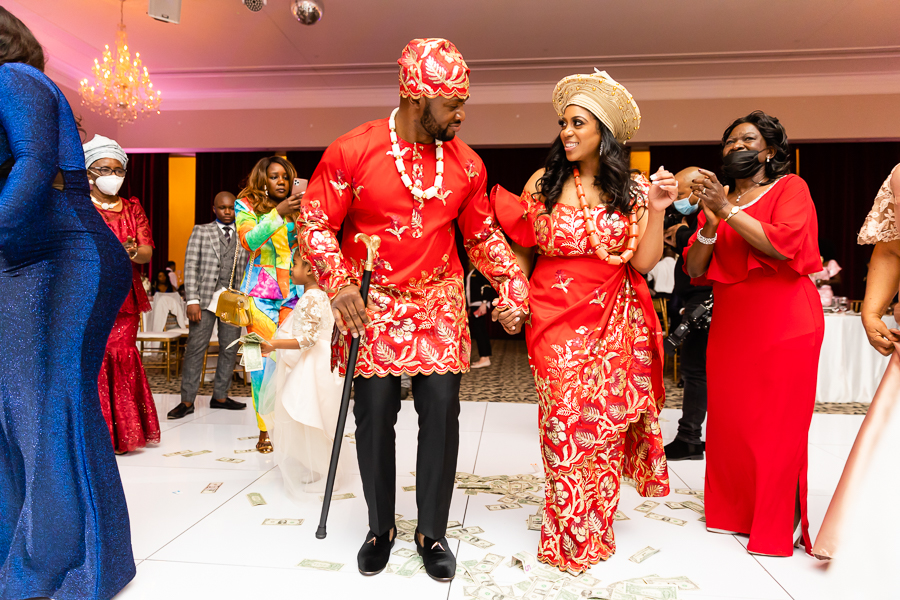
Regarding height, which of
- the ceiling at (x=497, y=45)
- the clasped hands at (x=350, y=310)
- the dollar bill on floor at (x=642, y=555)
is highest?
the ceiling at (x=497, y=45)

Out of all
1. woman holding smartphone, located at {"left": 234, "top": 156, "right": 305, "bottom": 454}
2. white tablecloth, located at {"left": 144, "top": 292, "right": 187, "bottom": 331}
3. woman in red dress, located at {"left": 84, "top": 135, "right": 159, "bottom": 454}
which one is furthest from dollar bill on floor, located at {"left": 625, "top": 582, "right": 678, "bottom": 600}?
white tablecloth, located at {"left": 144, "top": 292, "right": 187, "bottom": 331}

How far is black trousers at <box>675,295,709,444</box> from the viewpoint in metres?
3.43

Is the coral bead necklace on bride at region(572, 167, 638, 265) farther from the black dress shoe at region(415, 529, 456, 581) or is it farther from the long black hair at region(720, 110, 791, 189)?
the black dress shoe at region(415, 529, 456, 581)

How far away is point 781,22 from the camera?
21.8 ft

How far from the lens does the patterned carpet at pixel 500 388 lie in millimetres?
5328

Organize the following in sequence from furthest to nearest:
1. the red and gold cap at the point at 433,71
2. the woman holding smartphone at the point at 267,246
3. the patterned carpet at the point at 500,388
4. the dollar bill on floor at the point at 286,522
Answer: the patterned carpet at the point at 500,388, the woman holding smartphone at the point at 267,246, the dollar bill on floor at the point at 286,522, the red and gold cap at the point at 433,71

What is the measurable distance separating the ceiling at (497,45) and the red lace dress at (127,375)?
3.82 m

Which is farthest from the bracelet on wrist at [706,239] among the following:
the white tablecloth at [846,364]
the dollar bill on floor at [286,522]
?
the white tablecloth at [846,364]

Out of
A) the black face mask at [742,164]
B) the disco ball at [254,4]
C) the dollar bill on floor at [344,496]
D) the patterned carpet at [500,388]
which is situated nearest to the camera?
the black face mask at [742,164]

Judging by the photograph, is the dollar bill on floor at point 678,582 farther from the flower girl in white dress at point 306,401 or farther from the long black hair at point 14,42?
the long black hair at point 14,42

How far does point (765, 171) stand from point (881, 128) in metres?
8.03

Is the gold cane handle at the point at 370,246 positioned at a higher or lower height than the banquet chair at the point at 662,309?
higher

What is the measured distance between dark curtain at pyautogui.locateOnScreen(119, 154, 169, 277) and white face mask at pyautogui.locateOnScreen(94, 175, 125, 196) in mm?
7991

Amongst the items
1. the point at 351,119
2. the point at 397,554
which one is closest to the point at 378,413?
the point at 397,554
